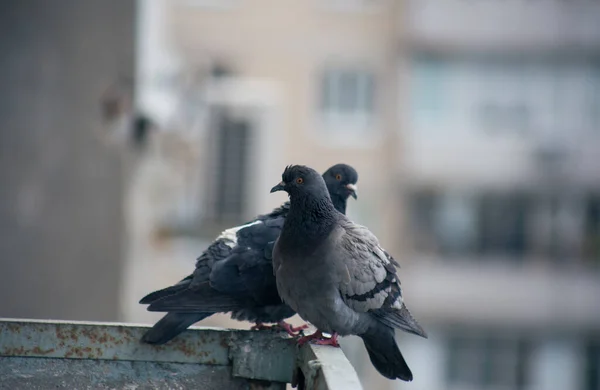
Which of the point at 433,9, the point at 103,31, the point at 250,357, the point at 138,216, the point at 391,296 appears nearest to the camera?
the point at 250,357

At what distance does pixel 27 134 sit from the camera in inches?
376

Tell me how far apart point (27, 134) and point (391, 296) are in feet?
17.5

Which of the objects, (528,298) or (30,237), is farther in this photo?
(528,298)

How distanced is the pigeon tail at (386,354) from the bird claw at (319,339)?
287 mm

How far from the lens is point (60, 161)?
34.5 ft

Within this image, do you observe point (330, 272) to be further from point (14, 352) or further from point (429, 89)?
point (429, 89)

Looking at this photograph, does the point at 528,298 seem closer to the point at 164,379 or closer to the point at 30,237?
the point at 30,237

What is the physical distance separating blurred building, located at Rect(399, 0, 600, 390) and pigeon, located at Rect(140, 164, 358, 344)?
20136mm

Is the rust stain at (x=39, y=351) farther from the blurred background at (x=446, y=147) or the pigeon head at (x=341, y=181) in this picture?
the blurred background at (x=446, y=147)

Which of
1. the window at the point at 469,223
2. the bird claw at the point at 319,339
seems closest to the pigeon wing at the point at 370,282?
the bird claw at the point at 319,339

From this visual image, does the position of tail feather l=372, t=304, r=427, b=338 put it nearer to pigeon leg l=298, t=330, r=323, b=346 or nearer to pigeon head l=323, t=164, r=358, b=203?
pigeon leg l=298, t=330, r=323, b=346

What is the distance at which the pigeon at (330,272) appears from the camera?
5074 millimetres

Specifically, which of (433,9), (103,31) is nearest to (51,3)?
(103,31)

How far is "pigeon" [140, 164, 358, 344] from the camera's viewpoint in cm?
504
